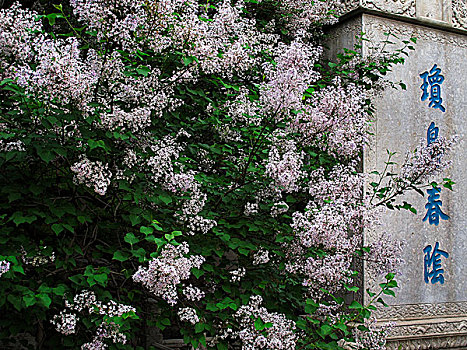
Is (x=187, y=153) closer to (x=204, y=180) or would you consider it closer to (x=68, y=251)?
(x=204, y=180)

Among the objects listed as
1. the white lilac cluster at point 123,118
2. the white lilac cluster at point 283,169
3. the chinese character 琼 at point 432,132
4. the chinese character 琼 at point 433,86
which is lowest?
the white lilac cluster at point 283,169

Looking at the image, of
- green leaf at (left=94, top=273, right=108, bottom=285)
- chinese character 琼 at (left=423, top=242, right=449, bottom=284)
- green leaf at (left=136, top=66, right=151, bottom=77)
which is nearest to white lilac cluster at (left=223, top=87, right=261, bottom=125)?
green leaf at (left=136, top=66, right=151, bottom=77)

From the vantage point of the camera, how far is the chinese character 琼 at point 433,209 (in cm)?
472

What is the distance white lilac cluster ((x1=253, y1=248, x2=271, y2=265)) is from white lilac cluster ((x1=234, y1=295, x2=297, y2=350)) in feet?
0.77

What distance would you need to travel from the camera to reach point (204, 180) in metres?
3.11

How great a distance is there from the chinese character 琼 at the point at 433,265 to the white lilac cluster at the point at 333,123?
197 cm

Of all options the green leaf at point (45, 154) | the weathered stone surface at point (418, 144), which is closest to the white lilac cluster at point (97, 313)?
the green leaf at point (45, 154)

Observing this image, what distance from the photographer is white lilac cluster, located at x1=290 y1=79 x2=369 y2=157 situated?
9.66 ft

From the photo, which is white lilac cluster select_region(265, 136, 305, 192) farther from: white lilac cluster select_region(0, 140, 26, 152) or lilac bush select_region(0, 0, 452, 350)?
white lilac cluster select_region(0, 140, 26, 152)

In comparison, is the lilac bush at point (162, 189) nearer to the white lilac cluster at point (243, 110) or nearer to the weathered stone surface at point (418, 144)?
the white lilac cluster at point (243, 110)

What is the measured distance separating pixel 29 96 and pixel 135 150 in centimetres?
62

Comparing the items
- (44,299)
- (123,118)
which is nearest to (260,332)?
(44,299)

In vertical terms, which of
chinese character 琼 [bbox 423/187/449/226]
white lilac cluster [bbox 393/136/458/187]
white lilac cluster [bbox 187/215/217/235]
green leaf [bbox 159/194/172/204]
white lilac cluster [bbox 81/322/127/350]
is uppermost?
chinese character 琼 [bbox 423/187/449/226]

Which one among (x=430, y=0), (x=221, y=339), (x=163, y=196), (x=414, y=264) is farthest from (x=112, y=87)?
(x=430, y=0)
